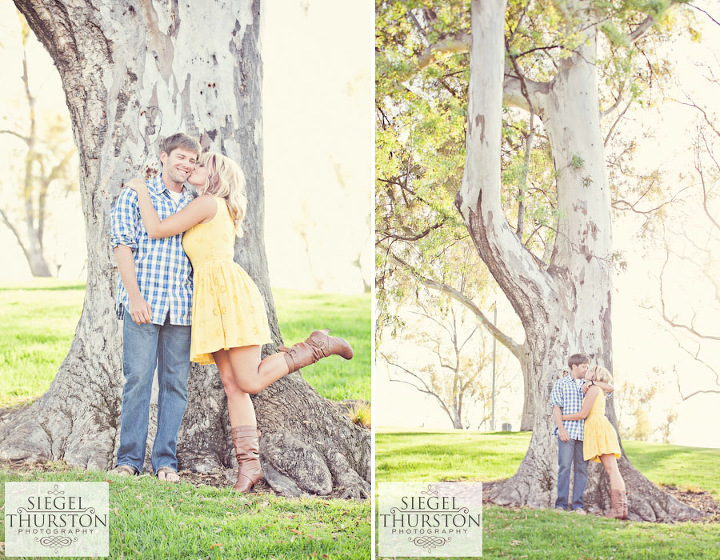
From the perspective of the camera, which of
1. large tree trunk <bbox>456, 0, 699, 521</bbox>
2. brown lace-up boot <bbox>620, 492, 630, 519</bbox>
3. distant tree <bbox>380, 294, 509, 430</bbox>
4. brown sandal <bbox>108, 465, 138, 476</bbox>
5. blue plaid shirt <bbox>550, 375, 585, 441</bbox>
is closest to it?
brown sandal <bbox>108, 465, 138, 476</bbox>

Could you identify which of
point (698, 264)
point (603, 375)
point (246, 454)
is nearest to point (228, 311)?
point (246, 454)

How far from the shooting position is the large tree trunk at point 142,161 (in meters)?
3.40

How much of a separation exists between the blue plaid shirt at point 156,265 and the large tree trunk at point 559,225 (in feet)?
5.58

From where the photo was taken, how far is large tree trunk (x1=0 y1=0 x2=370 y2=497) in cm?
340

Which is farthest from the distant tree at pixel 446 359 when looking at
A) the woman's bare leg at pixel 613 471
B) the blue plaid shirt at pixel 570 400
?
the woman's bare leg at pixel 613 471

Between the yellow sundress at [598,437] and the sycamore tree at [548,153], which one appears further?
the sycamore tree at [548,153]

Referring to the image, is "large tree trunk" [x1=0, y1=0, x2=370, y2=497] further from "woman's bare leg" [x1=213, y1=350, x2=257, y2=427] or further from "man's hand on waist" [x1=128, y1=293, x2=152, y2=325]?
"man's hand on waist" [x1=128, y1=293, x2=152, y2=325]

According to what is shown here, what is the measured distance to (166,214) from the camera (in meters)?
3.17

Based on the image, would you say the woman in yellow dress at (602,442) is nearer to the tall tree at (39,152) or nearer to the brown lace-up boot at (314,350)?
the brown lace-up boot at (314,350)

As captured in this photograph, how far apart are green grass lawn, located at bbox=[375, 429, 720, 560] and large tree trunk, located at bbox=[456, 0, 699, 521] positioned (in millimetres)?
131

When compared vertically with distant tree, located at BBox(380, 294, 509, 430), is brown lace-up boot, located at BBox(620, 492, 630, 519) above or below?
below

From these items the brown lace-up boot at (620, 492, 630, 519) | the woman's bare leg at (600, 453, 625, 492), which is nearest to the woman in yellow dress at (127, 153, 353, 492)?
the woman's bare leg at (600, 453, 625, 492)

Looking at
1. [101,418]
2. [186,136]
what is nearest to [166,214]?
[186,136]

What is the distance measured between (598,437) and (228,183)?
235cm
